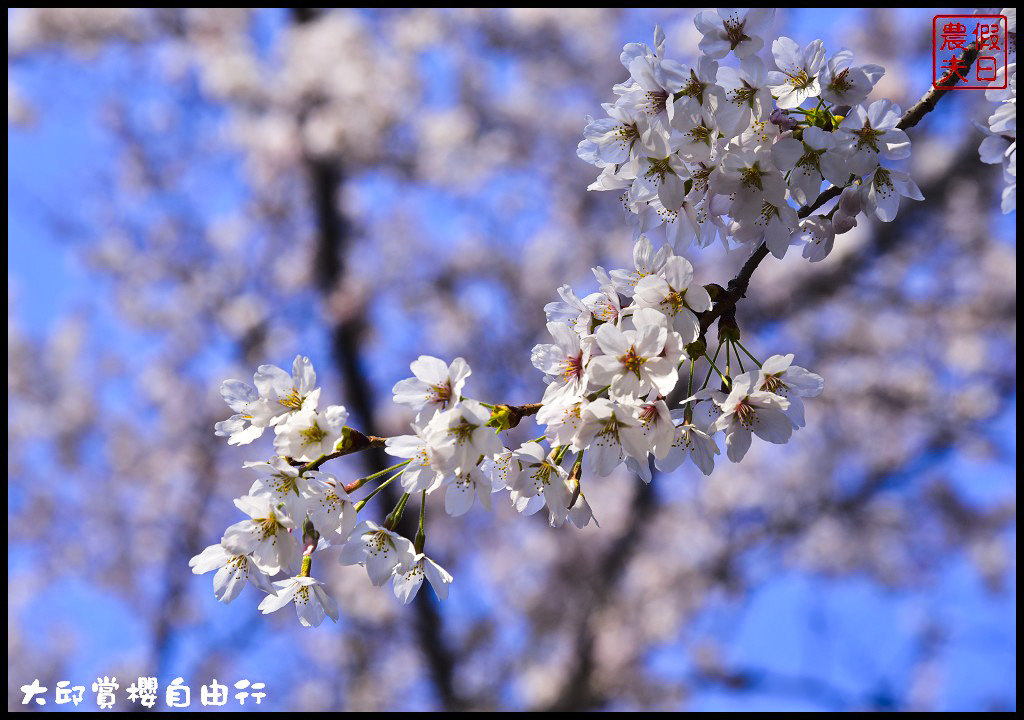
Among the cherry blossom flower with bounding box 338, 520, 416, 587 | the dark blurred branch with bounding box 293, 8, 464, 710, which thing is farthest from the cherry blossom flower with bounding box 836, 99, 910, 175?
the dark blurred branch with bounding box 293, 8, 464, 710

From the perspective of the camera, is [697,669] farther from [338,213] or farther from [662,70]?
[662,70]

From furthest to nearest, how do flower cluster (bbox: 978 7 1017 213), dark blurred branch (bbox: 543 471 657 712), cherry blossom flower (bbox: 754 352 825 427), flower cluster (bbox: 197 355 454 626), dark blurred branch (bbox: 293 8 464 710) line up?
dark blurred branch (bbox: 543 471 657 712) → dark blurred branch (bbox: 293 8 464 710) → flower cluster (bbox: 978 7 1017 213) → cherry blossom flower (bbox: 754 352 825 427) → flower cluster (bbox: 197 355 454 626)

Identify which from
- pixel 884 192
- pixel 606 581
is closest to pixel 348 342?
pixel 606 581

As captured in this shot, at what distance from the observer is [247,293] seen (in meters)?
8.73

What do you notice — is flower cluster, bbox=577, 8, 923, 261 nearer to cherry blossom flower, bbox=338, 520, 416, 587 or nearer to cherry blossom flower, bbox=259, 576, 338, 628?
cherry blossom flower, bbox=338, 520, 416, 587

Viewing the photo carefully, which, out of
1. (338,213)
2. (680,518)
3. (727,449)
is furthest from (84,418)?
(727,449)

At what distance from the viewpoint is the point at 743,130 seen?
131cm

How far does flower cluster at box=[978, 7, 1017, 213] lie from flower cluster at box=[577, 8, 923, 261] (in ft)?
1.75

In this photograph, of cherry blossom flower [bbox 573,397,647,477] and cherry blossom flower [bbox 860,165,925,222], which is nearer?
cherry blossom flower [bbox 573,397,647,477]

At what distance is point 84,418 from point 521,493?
10.4 metres

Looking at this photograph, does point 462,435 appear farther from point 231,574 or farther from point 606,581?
point 606,581

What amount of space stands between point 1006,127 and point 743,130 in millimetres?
854

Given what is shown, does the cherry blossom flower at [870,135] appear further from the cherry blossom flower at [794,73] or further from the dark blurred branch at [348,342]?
the dark blurred branch at [348,342]

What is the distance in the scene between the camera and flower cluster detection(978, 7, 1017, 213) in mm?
1668
